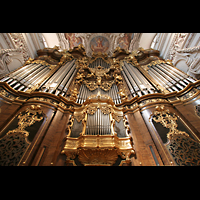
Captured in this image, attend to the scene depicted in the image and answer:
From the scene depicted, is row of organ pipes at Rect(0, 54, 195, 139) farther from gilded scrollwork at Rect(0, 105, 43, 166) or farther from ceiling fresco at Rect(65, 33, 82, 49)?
ceiling fresco at Rect(65, 33, 82, 49)

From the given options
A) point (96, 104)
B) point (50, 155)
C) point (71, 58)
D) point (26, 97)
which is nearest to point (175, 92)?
point (96, 104)

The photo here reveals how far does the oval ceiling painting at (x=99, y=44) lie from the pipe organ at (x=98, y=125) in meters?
10.9

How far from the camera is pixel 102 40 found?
1600cm

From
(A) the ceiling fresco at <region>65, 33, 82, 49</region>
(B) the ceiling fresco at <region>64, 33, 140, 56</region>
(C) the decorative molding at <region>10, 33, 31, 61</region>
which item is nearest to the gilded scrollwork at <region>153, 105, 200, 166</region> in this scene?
(C) the decorative molding at <region>10, 33, 31, 61</region>

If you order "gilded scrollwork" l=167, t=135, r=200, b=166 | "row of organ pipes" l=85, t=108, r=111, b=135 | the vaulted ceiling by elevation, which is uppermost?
the vaulted ceiling

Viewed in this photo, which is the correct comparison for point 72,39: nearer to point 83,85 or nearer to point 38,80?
point 83,85

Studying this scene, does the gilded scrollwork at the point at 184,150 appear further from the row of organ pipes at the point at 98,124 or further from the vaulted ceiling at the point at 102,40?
the vaulted ceiling at the point at 102,40

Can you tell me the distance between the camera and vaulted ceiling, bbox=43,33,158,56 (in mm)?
13939

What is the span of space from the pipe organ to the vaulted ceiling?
350 inches

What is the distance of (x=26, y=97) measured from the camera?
206 inches

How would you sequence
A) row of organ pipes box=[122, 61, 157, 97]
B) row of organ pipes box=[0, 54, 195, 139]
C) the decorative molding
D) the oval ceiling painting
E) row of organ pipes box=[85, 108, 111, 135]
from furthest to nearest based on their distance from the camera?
the oval ceiling painting, the decorative molding, row of organ pipes box=[122, 61, 157, 97], row of organ pipes box=[0, 54, 195, 139], row of organ pipes box=[85, 108, 111, 135]

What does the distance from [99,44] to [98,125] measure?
14498 millimetres

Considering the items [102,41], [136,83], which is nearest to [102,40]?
[102,41]

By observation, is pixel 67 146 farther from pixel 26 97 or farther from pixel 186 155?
pixel 186 155
